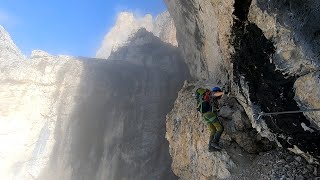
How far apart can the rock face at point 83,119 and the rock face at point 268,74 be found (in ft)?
47.7

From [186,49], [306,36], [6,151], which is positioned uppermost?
[186,49]

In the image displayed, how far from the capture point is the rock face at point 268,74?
11.1m

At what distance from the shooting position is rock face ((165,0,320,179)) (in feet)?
36.4

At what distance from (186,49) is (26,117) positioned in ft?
60.0

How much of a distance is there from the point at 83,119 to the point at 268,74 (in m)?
26.5

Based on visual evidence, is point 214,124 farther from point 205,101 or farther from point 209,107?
point 205,101

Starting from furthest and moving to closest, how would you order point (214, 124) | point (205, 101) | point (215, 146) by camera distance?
point (215, 146)
point (214, 124)
point (205, 101)

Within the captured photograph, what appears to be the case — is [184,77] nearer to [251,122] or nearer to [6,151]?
[6,151]

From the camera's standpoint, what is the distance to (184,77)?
39344mm

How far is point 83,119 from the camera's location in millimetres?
36250

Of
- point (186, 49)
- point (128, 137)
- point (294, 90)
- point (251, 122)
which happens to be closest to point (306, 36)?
point (294, 90)

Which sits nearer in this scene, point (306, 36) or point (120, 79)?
point (306, 36)

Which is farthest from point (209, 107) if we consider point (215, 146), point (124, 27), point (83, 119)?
point (124, 27)

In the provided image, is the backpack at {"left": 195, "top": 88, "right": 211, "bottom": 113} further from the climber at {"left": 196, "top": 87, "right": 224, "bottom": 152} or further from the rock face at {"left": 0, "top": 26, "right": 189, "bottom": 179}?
the rock face at {"left": 0, "top": 26, "right": 189, "bottom": 179}
